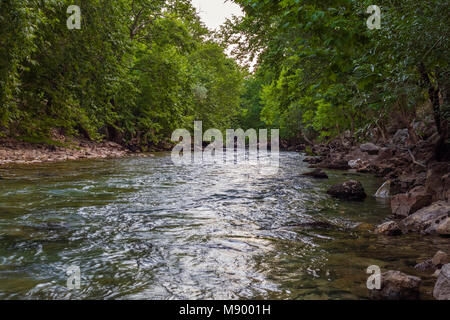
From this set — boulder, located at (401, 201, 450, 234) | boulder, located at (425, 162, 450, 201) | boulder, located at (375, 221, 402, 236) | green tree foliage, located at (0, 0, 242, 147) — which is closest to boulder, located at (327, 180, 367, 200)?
boulder, located at (425, 162, 450, 201)

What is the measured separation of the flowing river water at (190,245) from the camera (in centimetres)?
358

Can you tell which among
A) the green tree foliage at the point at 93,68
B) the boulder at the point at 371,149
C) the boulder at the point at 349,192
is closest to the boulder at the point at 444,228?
the boulder at the point at 349,192

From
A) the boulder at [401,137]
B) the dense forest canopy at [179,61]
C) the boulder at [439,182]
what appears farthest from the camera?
the boulder at [401,137]

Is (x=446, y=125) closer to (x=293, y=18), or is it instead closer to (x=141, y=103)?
(x=293, y=18)

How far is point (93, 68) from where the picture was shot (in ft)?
46.3

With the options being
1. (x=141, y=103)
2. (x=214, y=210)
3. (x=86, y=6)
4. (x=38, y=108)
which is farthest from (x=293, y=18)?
(x=141, y=103)

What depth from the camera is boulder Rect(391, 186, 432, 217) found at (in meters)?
6.90

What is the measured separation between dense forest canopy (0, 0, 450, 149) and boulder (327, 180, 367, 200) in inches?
56.2

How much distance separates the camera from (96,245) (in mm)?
4797

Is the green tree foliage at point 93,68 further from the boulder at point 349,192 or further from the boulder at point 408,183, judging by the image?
the boulder at point 408,183

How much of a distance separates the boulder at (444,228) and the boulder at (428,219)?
0.06m

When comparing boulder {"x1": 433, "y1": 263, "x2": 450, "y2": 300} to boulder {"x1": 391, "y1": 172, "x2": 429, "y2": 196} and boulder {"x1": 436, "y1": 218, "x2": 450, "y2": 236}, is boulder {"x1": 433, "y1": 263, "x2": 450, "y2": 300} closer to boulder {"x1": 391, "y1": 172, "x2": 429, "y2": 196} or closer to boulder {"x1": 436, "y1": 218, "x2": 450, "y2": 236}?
boulder {"x1": 436, "y1": 218, "x2": 450, "y2": 236}
